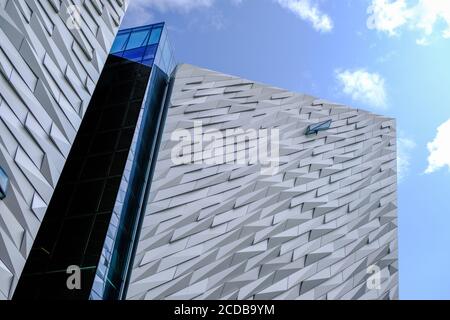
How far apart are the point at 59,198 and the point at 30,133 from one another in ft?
25.0

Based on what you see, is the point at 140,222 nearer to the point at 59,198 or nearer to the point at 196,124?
the point at 59,198

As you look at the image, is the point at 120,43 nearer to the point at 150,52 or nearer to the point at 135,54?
the point at 135,54

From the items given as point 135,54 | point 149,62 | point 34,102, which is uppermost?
point 135,54

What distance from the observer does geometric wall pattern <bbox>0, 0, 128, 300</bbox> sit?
18.8 metres

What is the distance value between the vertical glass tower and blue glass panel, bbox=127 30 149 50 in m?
0.07

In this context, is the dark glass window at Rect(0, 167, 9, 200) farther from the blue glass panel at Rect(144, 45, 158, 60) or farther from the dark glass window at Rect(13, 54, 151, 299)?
the blue glass panel at Rect(144, 45, 158, 60)

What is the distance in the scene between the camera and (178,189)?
2927 centimetres

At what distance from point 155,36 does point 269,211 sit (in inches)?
459

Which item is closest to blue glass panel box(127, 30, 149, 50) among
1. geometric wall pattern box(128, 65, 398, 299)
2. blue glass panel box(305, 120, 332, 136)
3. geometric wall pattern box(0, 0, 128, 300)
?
geometric wall pattern box(128, 65, 398, 299)

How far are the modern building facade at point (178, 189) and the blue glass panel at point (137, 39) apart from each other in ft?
0.29

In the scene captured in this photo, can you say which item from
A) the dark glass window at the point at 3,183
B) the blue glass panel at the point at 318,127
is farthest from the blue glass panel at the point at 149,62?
the dark glass window at the point at 3,183

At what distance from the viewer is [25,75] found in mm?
20938

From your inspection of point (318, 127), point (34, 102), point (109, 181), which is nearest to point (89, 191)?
point (109, 181)

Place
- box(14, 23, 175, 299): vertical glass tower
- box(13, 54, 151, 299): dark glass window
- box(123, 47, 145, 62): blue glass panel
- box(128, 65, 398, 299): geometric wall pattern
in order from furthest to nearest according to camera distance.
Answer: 1. box(123, 47, 145, 62): blue glass panel
2. box(128, 65, 398, 299): geometric wall pattern
3. box(14, 23, 175, 299): vertical glass tower
4. box(13, 54, 151, 299): dark glass window
